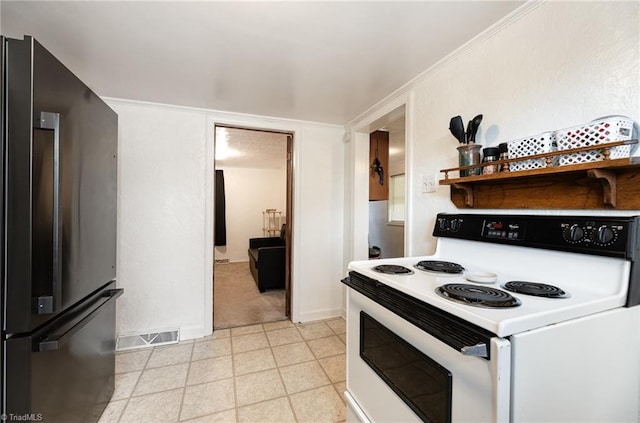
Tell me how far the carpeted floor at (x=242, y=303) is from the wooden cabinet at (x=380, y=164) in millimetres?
1808

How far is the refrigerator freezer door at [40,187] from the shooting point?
37.5 inches

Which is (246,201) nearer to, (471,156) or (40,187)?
(40,187)

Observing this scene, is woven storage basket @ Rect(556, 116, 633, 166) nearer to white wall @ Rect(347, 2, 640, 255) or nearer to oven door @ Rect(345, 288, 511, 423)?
white wall @ Rect(347, 2, 640, 255)

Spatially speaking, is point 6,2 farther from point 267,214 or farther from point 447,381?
point 267,214

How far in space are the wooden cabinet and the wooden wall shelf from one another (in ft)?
5.20

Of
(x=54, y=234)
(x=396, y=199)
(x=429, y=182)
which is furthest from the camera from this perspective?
(x=396, y=199)

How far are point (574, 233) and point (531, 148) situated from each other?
1.23 ft

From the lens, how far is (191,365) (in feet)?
6.89

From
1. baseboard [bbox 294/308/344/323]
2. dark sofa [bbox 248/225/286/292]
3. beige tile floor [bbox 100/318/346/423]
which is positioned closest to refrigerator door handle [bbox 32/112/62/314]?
beige tile floor [bbox 100/318/346/423]

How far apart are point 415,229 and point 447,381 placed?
48.2 inches

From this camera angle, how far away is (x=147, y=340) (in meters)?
2.40

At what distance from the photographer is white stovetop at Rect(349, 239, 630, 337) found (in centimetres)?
68

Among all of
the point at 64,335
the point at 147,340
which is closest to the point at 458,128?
the point at 64,335

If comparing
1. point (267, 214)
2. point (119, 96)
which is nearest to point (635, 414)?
point (119, 96)
